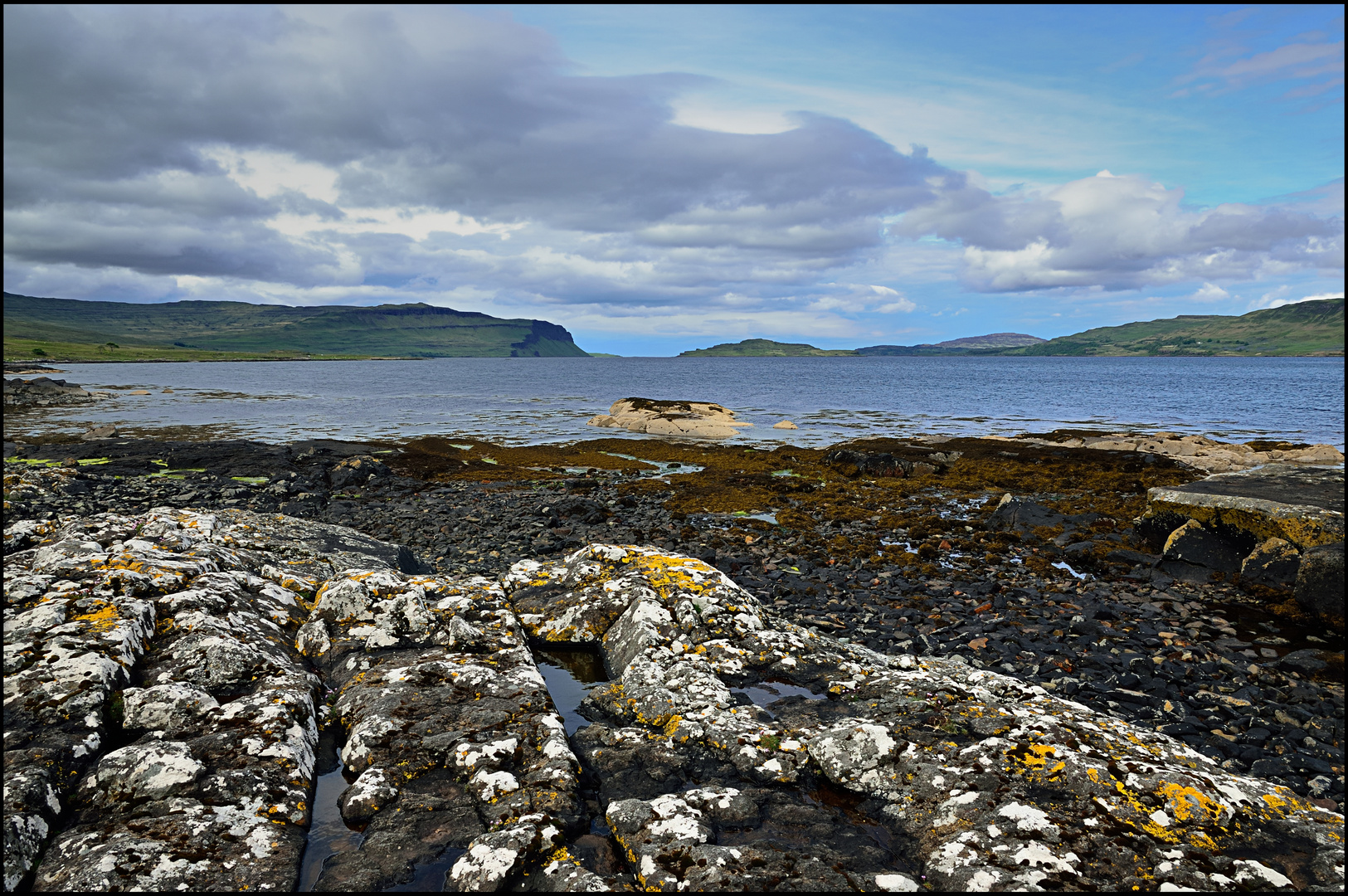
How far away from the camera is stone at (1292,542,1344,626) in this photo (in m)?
13.0

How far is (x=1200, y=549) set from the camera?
52.8 feet

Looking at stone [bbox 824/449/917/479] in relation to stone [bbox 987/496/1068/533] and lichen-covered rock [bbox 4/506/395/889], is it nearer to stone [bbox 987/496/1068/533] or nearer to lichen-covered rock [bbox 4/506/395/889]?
stone [bbox 987/496/1068/533]

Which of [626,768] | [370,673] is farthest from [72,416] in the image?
[626,768]

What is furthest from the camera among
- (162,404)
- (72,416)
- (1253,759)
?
(162,404)

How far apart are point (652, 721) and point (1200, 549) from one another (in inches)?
628

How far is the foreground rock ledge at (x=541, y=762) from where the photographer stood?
5.21m

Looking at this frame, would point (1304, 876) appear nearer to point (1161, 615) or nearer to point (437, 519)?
point (1161, 615)

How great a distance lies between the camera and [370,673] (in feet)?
26.5

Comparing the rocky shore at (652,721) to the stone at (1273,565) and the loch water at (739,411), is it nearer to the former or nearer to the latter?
the stone at (1273,565)

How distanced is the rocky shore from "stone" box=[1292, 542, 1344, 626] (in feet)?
0.35

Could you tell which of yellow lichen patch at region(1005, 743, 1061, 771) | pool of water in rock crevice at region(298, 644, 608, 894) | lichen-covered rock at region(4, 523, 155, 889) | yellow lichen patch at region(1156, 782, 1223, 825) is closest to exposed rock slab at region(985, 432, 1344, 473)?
yellow lichen patch at region(1156, 782, 1223, 825)

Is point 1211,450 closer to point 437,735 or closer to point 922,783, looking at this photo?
point 922,783

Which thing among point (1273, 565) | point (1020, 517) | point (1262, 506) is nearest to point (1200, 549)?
point (1273, 565)

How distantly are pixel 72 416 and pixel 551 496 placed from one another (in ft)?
179
